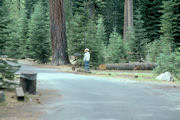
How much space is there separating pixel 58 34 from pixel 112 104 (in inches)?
608

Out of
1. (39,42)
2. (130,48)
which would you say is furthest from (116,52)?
(39,42)

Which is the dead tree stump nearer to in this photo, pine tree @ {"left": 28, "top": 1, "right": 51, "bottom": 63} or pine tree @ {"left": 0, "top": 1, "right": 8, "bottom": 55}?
pine tree @ {"left": 0, "top": 1, "right": 8, "bottom": 55}

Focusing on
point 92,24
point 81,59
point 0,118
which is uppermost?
point 92,24

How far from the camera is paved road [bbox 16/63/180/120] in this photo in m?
A: 7.69

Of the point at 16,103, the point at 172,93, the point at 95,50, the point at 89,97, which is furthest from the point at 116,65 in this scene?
the point at 16,103

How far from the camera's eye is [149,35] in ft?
174

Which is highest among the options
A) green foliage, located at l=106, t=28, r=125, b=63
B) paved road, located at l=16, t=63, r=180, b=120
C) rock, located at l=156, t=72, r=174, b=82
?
green foliage, located at l=106, t=28, r=125, b=63

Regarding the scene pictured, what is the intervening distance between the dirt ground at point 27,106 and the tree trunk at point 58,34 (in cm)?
1272

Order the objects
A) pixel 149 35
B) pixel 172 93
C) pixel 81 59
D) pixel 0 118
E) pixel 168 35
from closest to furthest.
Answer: pixel 0 118
pixel 172 93
pixel 81 59
pixel 168 35
pixel 149 35

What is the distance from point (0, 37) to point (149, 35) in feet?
147

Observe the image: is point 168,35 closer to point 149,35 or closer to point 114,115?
point 149,35

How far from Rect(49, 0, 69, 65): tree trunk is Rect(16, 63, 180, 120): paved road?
10.8 m

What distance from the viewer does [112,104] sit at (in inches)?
363

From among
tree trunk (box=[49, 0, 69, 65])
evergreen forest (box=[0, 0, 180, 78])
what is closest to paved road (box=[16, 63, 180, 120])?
evergreen forest (box=[0, 0, 180, 78])
